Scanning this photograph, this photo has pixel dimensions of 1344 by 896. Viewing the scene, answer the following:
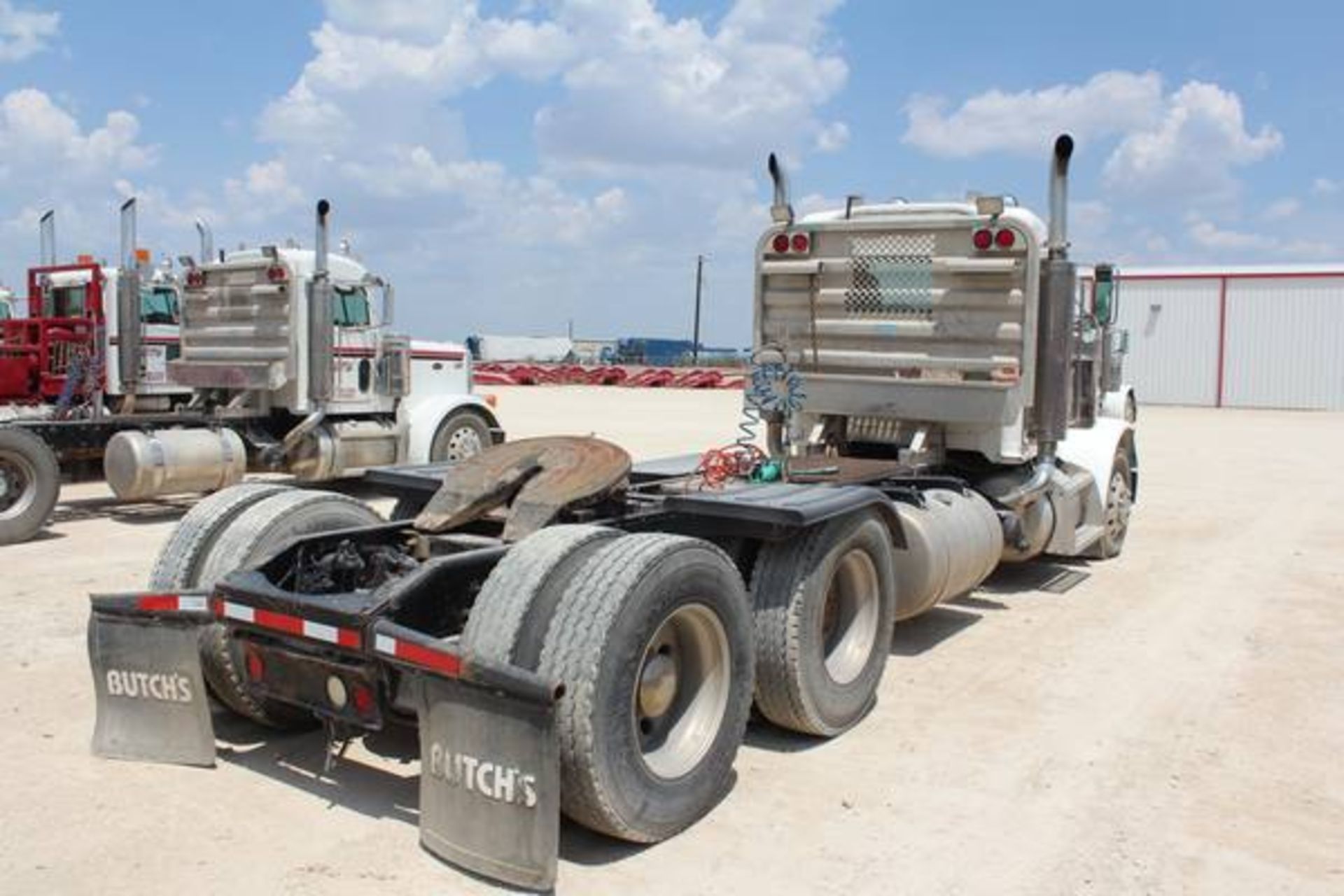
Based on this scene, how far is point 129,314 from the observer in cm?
1377

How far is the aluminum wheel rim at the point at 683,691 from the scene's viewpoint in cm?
448

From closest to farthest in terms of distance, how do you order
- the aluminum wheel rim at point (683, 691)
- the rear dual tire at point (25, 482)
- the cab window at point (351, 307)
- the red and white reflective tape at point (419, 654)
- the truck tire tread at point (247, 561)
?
the red and white reflective tape at point (419, 654) → the aluminum wheel rim at point (683, 691) → the truck tire tread at point (247, 561) → the rear dual tire at point (25, 482) → the cab window at point (351, 307)

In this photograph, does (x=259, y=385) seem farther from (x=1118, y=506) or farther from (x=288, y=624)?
(x=288, y=624)

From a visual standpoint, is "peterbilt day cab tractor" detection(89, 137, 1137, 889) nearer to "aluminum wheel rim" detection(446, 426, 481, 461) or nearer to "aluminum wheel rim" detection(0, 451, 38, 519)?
"aluminum wheel rim" detection(0, 451, 38, 519)

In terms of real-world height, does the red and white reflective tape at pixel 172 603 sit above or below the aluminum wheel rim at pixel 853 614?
above

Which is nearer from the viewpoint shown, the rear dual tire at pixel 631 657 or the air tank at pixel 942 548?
the rear dual tire at pixel 631 657

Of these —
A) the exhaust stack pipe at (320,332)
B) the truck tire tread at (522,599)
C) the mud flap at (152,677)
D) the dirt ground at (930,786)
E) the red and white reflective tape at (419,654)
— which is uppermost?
the exhaust stack pipe at (320,332)

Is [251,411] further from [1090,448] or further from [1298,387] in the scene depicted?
[1298,387]

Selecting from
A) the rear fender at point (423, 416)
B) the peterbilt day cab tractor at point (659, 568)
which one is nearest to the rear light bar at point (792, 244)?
the peterbilt day cab tractor at point (659, 568)

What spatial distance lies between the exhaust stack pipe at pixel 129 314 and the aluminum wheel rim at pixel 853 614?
34.6 ft

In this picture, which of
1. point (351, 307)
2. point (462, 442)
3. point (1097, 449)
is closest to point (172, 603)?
point (1097, 449)

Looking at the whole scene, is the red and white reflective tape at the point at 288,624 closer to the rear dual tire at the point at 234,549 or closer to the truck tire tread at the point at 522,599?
the rear dual tire at the point at 234,549

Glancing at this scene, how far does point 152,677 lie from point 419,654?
59.2 inches

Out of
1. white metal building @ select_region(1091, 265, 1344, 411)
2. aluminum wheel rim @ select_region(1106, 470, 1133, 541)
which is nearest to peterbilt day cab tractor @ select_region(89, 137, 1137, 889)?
aluminum wheel rim @ select_region(1106, 470, 1133, 541)
